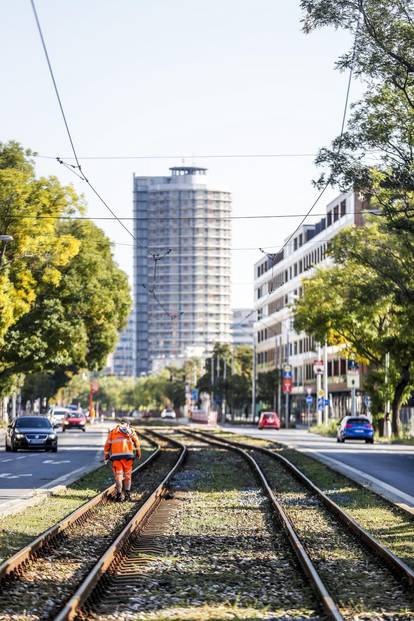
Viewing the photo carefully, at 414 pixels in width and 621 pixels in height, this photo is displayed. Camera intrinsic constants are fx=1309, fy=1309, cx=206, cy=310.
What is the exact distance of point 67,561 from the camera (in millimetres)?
15180

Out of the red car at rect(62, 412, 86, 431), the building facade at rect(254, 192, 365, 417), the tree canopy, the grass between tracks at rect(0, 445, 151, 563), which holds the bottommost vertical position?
the grass between tracks at rect(0, 445, 151, 563)

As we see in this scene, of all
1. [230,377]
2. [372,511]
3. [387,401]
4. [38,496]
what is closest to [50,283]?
[387,401]

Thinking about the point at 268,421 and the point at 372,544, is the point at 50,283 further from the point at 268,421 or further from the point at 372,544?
the point at 372,544

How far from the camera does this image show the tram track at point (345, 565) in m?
11.8

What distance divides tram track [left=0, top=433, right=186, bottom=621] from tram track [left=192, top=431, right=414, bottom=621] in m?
2.20

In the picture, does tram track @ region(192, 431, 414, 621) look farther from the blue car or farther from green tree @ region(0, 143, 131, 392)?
the blue car

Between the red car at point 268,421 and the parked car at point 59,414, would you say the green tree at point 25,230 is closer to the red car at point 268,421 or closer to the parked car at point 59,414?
the parked car at point 59,414

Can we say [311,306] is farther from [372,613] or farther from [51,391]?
[372,613]

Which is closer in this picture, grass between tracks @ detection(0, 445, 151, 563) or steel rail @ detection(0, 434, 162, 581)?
steel rail @ detection(0, 434, 162, 581)

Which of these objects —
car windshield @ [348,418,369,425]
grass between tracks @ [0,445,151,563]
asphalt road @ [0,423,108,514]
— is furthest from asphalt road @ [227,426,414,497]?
car windshield @ [348,418,369,425]

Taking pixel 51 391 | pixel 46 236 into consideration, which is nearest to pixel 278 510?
pixel 46 236

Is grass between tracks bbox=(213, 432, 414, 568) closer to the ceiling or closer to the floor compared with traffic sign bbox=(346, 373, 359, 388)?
closer to the floor

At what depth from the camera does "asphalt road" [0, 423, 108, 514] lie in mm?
27047

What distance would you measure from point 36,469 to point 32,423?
48.0 ft
